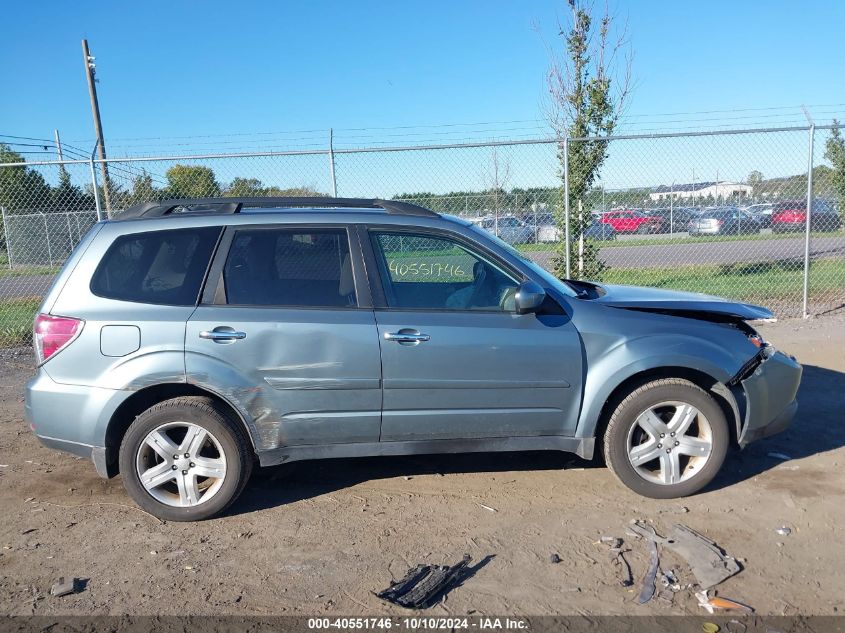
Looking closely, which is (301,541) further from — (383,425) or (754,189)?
(754,189)

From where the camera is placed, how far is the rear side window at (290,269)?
4.13m

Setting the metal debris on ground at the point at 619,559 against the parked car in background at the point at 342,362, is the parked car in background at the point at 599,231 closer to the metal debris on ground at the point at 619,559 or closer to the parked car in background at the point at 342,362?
the parked car in background at the point at 342,362

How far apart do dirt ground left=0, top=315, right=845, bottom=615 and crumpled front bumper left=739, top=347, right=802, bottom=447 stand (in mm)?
381

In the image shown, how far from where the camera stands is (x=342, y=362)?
4023 mm

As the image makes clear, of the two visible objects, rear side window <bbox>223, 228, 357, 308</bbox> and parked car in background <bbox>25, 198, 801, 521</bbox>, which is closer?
parked car in background <bbox>25, 198, 801, 521</bbox>

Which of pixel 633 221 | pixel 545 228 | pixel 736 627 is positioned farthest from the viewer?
pixel 633 221

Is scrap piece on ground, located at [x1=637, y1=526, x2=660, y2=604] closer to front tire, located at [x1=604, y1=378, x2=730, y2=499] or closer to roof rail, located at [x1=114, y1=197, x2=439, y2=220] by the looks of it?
front tire, located at [x1=604, y1=378, x2=730, y2=499]

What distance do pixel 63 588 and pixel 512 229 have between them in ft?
30.2

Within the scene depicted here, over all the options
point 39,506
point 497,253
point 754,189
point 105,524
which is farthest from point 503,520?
point 754,189

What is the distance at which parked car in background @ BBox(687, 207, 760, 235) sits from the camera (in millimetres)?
12188

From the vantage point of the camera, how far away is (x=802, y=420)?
5.61 metres

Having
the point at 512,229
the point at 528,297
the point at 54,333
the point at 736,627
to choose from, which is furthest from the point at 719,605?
the point at 512,229

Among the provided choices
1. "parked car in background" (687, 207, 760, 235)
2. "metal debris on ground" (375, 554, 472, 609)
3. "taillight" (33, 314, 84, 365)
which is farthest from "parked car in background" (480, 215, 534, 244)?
"metal debris on ground" (375, 554, 472, 609)

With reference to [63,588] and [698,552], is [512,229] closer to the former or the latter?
[698,552]
